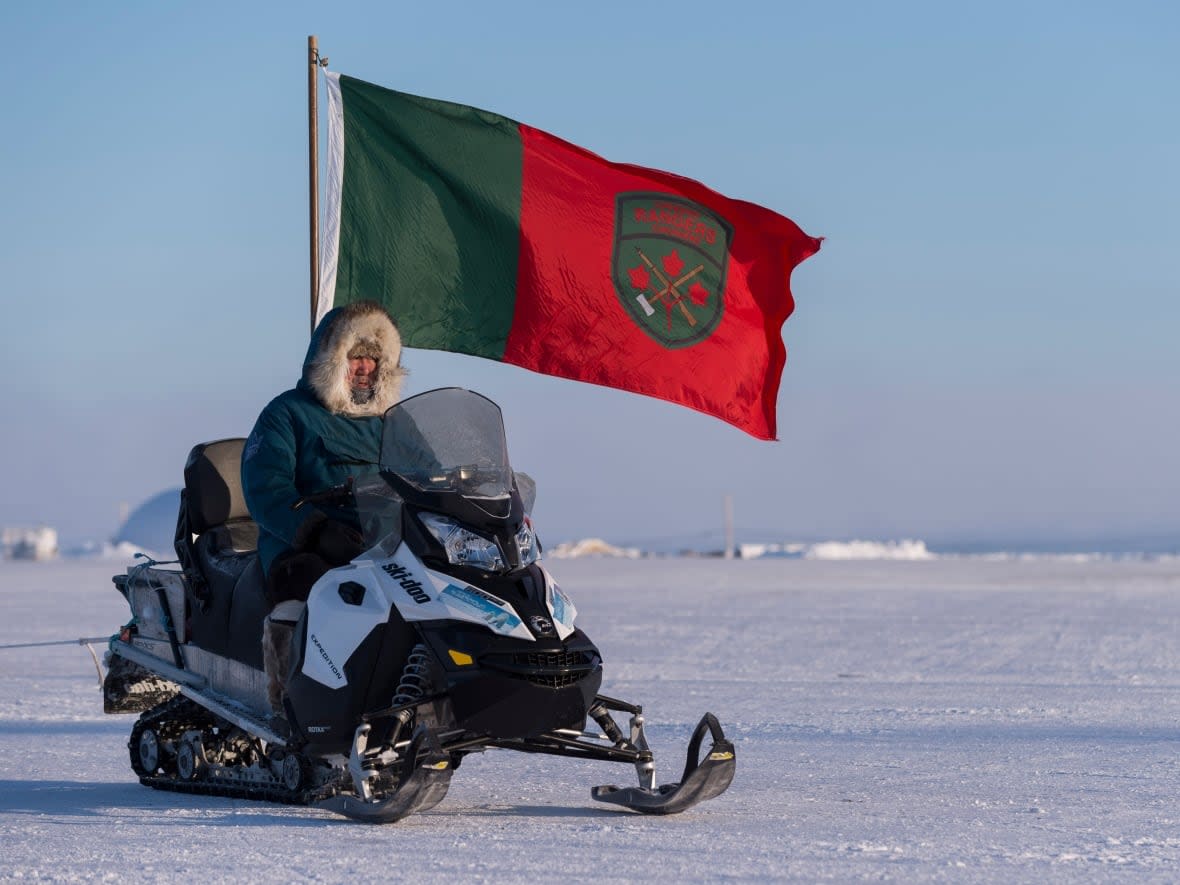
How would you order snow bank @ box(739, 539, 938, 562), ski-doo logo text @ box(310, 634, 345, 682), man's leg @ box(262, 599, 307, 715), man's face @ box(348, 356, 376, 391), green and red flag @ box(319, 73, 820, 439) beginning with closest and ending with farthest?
ski-doo logo text @ box(310, 634, 345, 682)
man's leg @ box(262, 599, 307, 715)
man's face @ box(348, 356, 376, 391)
green and red flag @ box(319, 73, 820, 439)
snow bank @ box(739, 539, 938, 562)

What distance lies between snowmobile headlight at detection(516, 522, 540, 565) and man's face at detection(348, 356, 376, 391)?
43.8 inches

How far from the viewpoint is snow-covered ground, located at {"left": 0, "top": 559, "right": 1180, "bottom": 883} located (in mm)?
5406

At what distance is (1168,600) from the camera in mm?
26766

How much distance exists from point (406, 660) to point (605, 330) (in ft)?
10.3

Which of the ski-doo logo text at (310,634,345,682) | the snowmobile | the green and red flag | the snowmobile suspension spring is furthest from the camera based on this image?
the green and red flag

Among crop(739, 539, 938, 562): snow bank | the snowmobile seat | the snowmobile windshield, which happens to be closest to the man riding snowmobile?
the snowmobile windshield

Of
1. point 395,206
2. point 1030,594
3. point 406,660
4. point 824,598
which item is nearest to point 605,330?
point 395,206

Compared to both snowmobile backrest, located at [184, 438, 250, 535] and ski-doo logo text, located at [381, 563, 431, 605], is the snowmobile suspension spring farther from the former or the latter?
snowmobile backrest, located at [184, 438, 250, 535]

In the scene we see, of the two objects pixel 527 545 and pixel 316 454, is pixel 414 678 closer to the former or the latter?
pixel 527 545

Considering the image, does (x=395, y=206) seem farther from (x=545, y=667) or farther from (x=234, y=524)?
(x=545, y=667)

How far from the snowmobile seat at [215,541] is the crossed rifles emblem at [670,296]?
2404 millimetres

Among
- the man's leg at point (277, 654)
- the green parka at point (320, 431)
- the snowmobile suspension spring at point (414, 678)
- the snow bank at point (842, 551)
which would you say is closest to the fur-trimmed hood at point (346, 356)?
the green parka at point (320, 431)

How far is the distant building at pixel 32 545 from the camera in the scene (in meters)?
74.1

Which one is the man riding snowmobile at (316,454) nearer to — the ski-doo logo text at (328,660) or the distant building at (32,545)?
the ski-doo logo text at (328,660)
